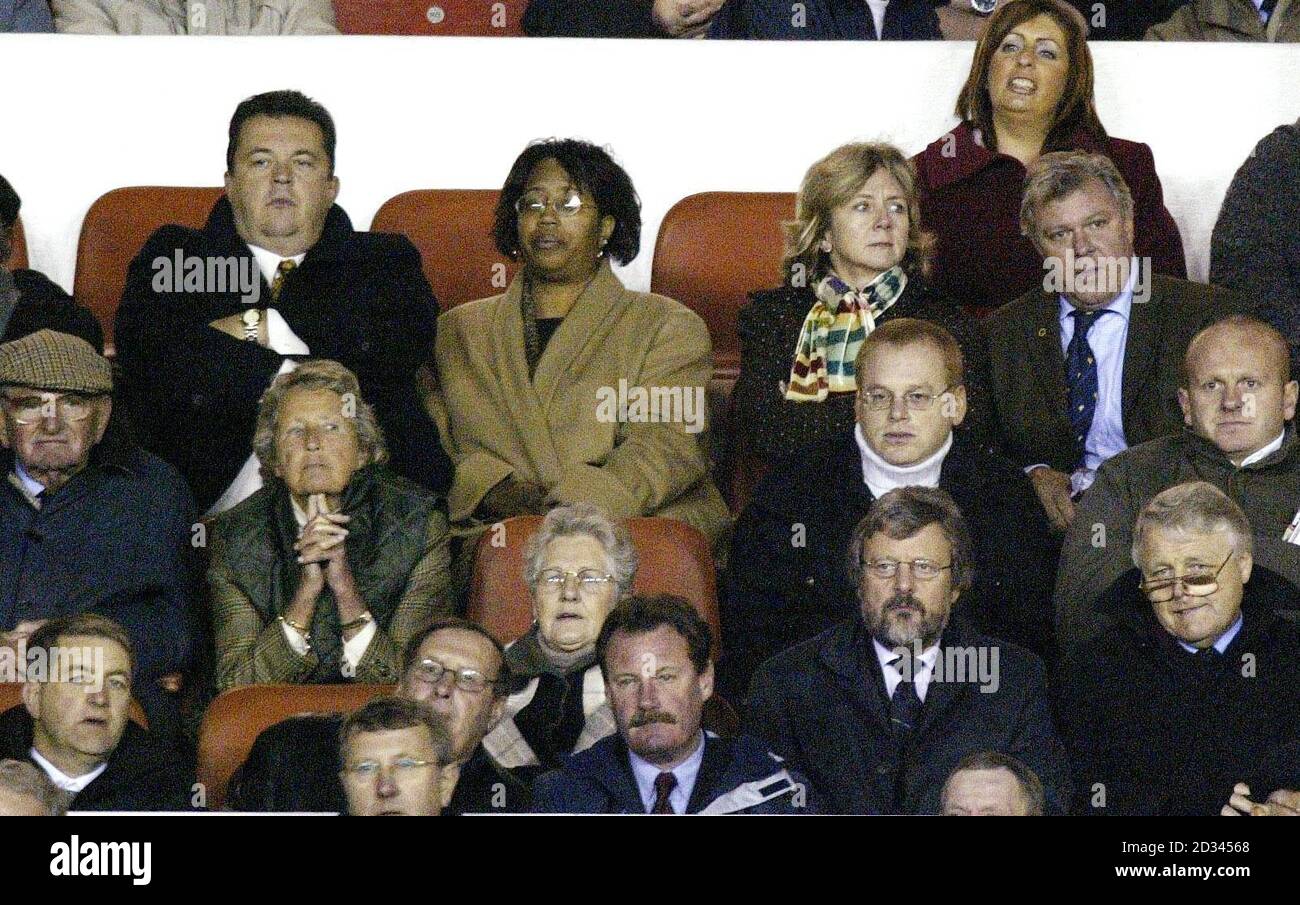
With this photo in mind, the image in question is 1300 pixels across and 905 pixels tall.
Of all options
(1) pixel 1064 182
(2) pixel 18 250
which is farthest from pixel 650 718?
(2) pixel 18 250


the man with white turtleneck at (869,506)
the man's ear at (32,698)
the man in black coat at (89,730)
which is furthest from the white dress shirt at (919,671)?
the man's ear at (32,698)

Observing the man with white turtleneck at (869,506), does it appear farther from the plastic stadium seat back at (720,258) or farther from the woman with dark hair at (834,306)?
the plastic stadium seat back at (720,258)

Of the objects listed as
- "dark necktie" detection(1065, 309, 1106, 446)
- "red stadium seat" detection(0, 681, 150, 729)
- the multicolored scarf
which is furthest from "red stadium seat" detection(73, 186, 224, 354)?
"dark necktie" detection(1065, 309, 1106, 446)

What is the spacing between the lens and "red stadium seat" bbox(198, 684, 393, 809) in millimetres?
3795

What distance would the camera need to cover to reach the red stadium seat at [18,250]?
474 centimetres

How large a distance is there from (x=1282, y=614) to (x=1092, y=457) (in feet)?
2.19

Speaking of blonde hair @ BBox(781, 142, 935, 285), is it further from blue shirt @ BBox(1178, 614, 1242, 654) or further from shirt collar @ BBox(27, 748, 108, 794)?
shirt collar @ BBox(27, 748, 108, 794)

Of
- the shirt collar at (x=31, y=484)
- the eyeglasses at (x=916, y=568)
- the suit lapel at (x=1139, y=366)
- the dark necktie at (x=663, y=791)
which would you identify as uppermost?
the suit lapel at (x=1139, y=366)

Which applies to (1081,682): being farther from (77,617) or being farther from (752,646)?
(77,617)

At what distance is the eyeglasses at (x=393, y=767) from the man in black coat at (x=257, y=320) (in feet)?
3.08

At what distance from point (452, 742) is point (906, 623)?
0.71 meters

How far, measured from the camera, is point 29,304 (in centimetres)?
446

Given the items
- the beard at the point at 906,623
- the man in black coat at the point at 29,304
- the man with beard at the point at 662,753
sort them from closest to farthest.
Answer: the man with beard at the point at 662,753, the beard at the point at 906,623, the man in black coat at the point at 29,304
